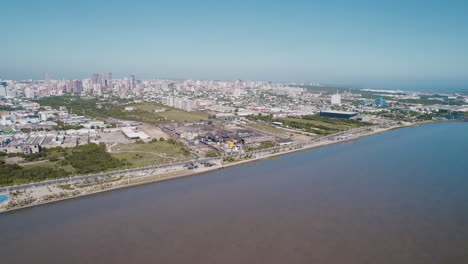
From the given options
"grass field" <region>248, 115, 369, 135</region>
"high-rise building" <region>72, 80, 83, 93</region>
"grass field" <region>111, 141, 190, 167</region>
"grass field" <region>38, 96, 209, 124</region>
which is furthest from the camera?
"high-rise building" <region>72, 80, 83, 93</region>

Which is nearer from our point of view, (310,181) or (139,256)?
(139,256)

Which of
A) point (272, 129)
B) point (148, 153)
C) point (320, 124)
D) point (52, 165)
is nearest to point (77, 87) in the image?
point (272, 129)

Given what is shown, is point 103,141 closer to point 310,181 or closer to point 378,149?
point 310,181

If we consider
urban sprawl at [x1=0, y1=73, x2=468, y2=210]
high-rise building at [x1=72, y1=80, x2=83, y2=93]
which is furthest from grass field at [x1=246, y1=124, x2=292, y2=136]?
high-rise building at [x1=72, y1=80, x2=83, y2=93]

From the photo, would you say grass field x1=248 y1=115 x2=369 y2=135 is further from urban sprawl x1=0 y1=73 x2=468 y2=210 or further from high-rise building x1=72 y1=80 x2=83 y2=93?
high-rise building x1=72 y1=80 x2=83 y2=93

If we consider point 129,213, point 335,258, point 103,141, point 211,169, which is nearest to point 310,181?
point 211,169

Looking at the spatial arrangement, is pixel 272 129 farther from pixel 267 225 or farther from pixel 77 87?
pixel 77 87
